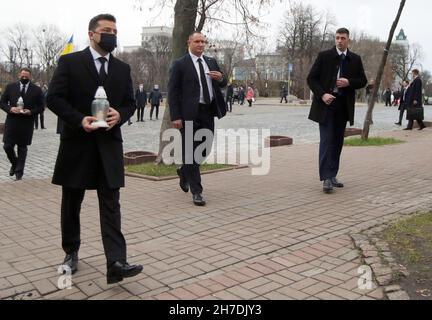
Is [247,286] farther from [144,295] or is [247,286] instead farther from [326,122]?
[326,122]

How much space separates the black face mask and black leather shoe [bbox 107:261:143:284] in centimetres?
159

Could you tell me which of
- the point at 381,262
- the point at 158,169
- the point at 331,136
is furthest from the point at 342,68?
the point at 381,262

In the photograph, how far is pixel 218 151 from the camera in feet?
40.5

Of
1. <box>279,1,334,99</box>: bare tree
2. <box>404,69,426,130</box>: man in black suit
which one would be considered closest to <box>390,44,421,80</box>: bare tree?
<box>279,1,334,99</box>: bare tree

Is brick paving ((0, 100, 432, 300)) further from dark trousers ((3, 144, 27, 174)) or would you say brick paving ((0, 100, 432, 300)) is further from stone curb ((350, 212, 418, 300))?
dark trousers ((3, 144, 27, 174))

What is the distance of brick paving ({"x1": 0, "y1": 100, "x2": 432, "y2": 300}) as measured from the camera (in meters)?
3.84

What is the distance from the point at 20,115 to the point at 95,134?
19.1ft

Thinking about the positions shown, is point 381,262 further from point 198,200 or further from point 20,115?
point 20,115

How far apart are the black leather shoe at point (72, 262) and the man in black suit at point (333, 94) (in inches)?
161

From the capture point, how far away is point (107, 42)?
12.6 ft

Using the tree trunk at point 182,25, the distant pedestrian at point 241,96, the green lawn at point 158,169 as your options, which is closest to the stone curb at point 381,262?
the green lawn at point 158,169

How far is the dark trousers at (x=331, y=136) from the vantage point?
7.26m

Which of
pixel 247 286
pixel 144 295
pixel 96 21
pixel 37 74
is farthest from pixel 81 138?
pixel 37 74
